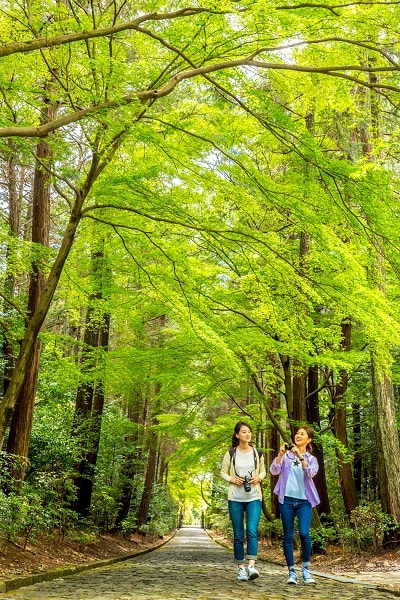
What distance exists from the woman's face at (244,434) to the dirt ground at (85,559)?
2.65 m

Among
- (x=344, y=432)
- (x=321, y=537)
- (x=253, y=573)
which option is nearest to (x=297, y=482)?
(x=253, y=573)

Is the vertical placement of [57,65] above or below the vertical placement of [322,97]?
below

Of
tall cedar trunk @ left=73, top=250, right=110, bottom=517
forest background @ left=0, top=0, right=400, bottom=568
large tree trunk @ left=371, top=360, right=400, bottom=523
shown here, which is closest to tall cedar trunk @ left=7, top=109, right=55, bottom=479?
forest background @ left=0, top=0, right=400, bottom=568

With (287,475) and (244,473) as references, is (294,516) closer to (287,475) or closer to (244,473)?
(287,475)

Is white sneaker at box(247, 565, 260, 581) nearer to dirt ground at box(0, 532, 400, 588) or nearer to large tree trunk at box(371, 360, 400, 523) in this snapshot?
dirt ground at box(0, 532, 400, 588)

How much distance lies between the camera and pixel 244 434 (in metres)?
6.53

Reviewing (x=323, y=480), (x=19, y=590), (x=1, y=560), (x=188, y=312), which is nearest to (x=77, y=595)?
(x=19, y=590)

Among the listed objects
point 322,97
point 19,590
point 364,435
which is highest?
point 322,97

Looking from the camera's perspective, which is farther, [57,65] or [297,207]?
[297,207]

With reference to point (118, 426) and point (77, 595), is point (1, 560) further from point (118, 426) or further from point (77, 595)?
point (118, 426)

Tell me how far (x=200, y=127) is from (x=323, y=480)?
10.5 metres

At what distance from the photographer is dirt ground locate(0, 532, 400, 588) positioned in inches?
326

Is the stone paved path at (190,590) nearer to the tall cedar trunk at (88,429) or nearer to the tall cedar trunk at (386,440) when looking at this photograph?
the tall cedar trunk at (386,440)

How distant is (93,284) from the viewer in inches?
455
